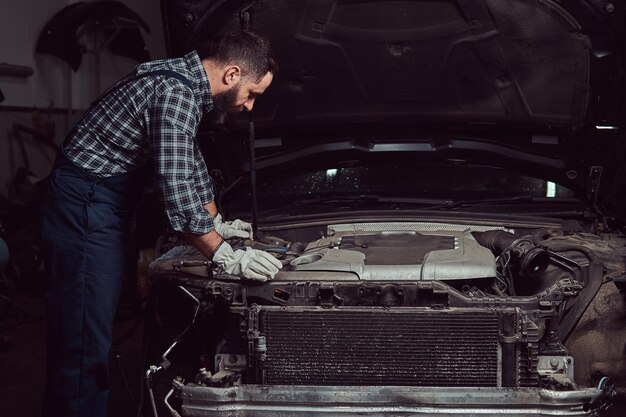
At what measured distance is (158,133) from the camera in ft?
8.10

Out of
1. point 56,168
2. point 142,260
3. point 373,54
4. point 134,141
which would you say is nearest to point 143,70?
point 134,141

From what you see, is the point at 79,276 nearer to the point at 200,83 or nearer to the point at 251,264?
the point at 251,264

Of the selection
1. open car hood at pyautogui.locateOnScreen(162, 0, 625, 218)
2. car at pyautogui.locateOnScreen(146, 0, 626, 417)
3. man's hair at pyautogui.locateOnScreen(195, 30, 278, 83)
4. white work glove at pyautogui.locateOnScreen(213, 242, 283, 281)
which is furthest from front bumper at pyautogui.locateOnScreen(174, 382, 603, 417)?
open car hood at pyautogui.locateOnScreen(162, 0, 625, 218)

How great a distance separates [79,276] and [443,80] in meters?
1.72

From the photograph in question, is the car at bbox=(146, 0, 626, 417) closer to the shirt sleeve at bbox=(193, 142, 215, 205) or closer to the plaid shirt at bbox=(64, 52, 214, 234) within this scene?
the shirt sleeve at bbox=(193, 142, 215, 205)

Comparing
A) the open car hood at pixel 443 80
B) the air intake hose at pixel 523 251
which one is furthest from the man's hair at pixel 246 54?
the air intake hose at pixel 523 251

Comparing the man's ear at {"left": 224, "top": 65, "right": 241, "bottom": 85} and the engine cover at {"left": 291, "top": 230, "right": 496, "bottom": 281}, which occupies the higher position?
the man's ear at {"left": 224, "top": 65, "right": 241, "bottom": 85}

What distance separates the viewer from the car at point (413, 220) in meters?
2.42

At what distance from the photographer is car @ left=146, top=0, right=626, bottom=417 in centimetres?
242

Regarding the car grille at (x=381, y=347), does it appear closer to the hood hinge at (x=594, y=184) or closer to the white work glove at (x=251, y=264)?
the white work glove at (x=251, y=264)

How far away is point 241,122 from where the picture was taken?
333cm

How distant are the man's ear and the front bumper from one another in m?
1.05

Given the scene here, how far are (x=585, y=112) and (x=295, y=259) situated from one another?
1.49 metres

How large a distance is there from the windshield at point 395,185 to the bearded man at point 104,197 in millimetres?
794
